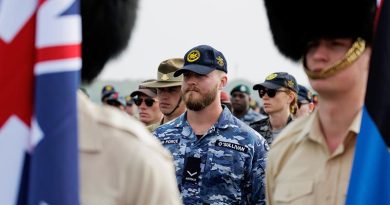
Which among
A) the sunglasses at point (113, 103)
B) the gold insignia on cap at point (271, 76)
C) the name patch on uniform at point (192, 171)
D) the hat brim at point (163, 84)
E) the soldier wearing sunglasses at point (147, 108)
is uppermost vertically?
the gold insignia on cap at point (271, 76)

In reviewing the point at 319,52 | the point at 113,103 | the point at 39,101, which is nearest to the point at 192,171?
the point at 319,52

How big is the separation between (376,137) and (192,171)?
237cm

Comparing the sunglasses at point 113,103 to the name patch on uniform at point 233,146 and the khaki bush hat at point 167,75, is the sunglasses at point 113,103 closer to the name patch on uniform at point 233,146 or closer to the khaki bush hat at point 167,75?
the khaki bush hat at point 167,75

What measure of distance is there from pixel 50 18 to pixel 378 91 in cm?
154

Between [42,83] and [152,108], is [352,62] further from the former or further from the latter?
[152,108]

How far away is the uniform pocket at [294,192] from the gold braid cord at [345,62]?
19.9 inches

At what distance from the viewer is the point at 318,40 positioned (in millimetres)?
3697

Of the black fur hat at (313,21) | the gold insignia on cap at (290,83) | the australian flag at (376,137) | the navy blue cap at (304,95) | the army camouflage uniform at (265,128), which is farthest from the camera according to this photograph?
the navy blue cap at (304,95)

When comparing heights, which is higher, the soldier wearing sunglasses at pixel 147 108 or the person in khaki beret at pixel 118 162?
the person in khaki beret at pixel 118 162

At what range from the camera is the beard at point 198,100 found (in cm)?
575

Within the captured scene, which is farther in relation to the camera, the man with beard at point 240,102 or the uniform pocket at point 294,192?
the man with beard at point 240,102

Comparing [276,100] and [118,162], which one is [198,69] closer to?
[276,100]

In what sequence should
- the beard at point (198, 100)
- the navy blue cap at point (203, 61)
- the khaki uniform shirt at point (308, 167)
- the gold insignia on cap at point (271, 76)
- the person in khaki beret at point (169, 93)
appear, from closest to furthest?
the khaki uniform shirt at point (308, 167)
the beard at point (198, 100)
the navy blue cap at point (203, 61)
the person in khaki beret at point (169, 93)
the gold insignia on cap at point (271, 76)

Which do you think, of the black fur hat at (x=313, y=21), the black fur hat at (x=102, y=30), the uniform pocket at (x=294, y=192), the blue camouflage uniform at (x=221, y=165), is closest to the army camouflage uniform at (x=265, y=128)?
the blue camouflage uniform at (x=221, y=165)
